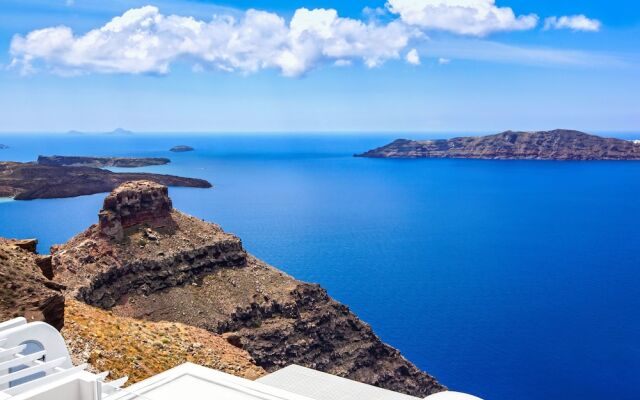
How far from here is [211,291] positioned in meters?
75.9

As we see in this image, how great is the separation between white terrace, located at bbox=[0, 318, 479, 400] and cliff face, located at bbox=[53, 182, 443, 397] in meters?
42.6

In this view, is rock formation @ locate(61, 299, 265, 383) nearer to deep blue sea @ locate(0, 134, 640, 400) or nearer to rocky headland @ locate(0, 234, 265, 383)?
rocky headland @ locate(0, 234, 265, 383)

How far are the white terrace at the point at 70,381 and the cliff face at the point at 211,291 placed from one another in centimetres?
4265

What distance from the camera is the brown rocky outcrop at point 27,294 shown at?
3303cm

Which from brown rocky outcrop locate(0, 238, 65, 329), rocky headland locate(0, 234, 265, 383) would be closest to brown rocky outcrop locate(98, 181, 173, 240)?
rocky headland locate(0, 234, 265, 383)

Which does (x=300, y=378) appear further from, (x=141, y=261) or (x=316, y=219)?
(x=316, y=219)

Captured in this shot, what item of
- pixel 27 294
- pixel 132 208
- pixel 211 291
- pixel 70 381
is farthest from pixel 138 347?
pixel 132 208

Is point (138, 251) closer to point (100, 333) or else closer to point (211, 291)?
point (211, 291)

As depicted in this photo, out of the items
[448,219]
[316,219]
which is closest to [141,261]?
[316,219]

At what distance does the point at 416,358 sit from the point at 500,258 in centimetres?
6542

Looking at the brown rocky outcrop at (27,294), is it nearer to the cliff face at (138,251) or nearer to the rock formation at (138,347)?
the rock formation at (138,347)

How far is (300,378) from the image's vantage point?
50.6 m

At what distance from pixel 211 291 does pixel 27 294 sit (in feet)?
138

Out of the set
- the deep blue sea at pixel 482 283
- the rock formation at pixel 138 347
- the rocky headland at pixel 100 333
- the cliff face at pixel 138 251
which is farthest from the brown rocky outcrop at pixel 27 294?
the deep blue sea at pixel 482 283
